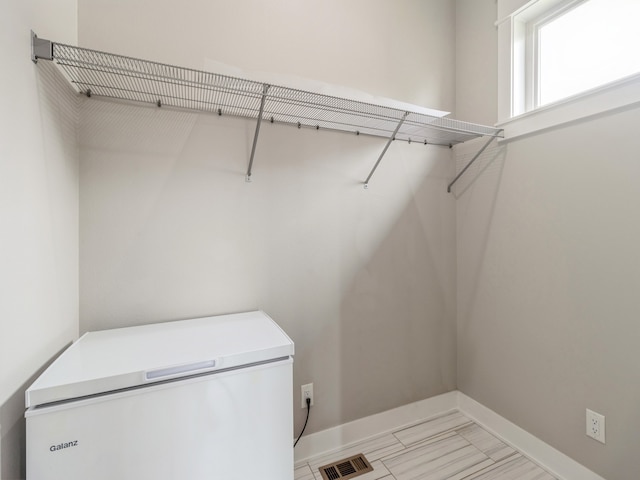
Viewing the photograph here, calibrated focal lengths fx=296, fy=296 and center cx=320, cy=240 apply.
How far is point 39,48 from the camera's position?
0.88 meters

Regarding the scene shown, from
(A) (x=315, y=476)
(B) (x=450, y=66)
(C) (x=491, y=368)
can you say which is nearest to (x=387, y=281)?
(C) (x=491, y=368)

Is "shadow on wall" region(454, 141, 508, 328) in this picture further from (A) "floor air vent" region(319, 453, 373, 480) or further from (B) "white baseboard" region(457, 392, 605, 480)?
(A) "floor air vent" region(319, 453, 373, 480)

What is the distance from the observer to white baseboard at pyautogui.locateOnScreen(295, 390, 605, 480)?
1.47 meters

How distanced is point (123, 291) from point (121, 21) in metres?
1.13

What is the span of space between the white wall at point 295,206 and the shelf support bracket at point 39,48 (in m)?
0.34

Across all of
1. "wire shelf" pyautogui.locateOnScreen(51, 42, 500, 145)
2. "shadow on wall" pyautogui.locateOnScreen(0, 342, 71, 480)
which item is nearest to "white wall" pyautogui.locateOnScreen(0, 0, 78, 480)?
"shadow on wall" pyautogui.locateOnScreen(0, 342, 71, 480)

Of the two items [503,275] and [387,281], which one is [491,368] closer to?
[503,275]

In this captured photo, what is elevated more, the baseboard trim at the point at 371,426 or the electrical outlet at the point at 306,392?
the electrical outlet at the point at 306,392

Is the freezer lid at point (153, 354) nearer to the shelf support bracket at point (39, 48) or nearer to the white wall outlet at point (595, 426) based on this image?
the shelf support bracket at point (39, 48)

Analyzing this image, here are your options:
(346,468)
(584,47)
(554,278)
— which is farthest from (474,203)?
(346,468)

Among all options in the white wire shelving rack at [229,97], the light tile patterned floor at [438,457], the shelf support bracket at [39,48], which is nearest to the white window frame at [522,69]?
the white wire shelving rack at [229,97]

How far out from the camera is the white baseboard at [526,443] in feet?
4.66

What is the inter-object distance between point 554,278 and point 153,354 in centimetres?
182

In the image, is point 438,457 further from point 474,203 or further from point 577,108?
point 577,108
